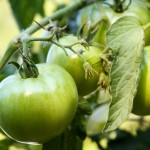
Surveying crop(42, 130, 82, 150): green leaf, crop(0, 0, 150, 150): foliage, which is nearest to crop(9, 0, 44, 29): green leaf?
crop(0, 0, 150, 150): foliage

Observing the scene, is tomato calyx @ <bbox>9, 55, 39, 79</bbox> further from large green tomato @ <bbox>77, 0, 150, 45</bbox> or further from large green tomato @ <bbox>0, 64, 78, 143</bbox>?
large green tomato @ <bbox>77, 0, 150, 45</bbox>

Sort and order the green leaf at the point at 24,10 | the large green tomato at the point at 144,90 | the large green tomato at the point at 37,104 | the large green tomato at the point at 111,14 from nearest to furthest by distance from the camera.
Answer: the large green tomato at the point at 37,104 → the large green tomato at the point at 144,90 → the large green tomato at the point at 111,14 → the green leaf at the point at 24,10

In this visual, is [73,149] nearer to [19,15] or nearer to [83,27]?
[83,27]

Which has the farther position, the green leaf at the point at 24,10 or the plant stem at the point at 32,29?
the green leaf at the point at 24,10

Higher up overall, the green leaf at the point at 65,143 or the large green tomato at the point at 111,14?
the large green tomato at the point at 111,14

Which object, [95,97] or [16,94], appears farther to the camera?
[95,97]

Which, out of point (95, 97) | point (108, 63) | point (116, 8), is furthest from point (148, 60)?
point (95, 97)

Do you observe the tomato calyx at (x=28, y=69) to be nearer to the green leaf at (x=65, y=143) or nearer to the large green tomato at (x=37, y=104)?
the large green tomato at (x=37, y=104)

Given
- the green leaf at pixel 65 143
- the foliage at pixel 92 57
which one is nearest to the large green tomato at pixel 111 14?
the foliage at pixel 92 57
